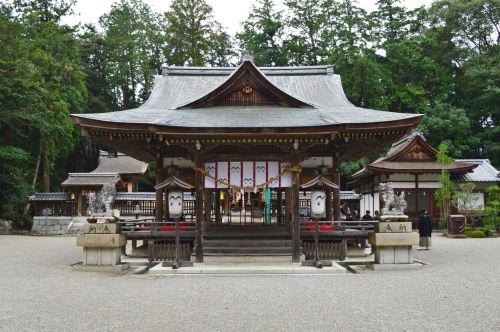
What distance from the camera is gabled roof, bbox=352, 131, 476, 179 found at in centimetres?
2786

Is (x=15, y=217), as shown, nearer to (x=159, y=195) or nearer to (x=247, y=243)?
(x=159, y=195)

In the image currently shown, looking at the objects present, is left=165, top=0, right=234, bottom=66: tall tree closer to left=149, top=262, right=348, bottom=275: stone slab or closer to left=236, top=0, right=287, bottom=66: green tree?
left=236, top=0, right=287, bottom=66: green tree

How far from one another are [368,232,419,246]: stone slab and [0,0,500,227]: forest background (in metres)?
22.4

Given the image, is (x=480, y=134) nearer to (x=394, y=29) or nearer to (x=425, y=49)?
(x=425, y=49)

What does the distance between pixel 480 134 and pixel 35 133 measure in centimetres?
3566

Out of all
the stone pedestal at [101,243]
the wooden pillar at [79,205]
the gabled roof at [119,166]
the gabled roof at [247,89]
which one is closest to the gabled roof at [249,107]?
the gabled roof at [247,89]

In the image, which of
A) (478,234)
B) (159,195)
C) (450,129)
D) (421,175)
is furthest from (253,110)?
(450,129)

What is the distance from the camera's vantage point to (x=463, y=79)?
1612 inches

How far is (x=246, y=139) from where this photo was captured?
1252 centimetres

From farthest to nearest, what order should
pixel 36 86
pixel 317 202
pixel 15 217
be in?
pixel 15 217 < pixel 36 86 < pixel 317 202

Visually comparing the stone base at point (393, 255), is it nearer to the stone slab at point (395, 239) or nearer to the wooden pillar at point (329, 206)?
the stone slab at point (395, 239)

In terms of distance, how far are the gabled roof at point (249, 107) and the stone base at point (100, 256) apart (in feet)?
11.5

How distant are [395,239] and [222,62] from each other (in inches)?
1575

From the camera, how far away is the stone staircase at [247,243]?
1388cm
